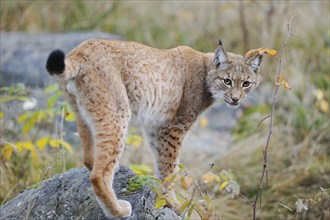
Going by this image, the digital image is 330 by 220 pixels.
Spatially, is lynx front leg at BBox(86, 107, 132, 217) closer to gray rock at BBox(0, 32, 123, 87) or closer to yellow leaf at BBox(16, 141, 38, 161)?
yellow leaf at BBox(16, 141, 38, 161)

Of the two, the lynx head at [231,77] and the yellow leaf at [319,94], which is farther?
the yellow leaf at [319,94]

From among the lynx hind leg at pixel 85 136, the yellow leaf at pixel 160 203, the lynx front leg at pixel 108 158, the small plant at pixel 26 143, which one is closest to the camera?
the yellow leaf at pixel 160 203

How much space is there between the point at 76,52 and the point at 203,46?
22.9ft

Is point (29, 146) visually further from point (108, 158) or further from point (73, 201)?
point (108, 158)

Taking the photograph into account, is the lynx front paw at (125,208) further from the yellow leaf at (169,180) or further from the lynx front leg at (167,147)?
the lynx front leg at (167,147)

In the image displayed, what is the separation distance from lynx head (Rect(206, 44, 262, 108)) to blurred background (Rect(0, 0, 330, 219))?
0.38m

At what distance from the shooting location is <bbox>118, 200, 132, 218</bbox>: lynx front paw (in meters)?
4.96

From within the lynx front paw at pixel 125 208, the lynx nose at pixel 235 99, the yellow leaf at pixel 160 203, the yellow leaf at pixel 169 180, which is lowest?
the lynx front paw at pixel 125 208

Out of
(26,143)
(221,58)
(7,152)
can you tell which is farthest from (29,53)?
(221,58)

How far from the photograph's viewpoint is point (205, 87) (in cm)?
623

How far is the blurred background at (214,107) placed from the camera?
709cm

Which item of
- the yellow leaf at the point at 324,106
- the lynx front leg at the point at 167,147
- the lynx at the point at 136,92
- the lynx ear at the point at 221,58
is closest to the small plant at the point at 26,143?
the lynx front leg at the point at 167,147

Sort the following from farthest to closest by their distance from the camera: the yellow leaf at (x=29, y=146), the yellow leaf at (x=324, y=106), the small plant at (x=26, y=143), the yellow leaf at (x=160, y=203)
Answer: the yellow leaf at (x=324, y=106) < the yellow leaf at (x=29, y=146) < the small plant at (x=26, y=143) < the yellow leaf at (x=160, y=203)

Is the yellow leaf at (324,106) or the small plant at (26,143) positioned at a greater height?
the small plant at (26,143)
